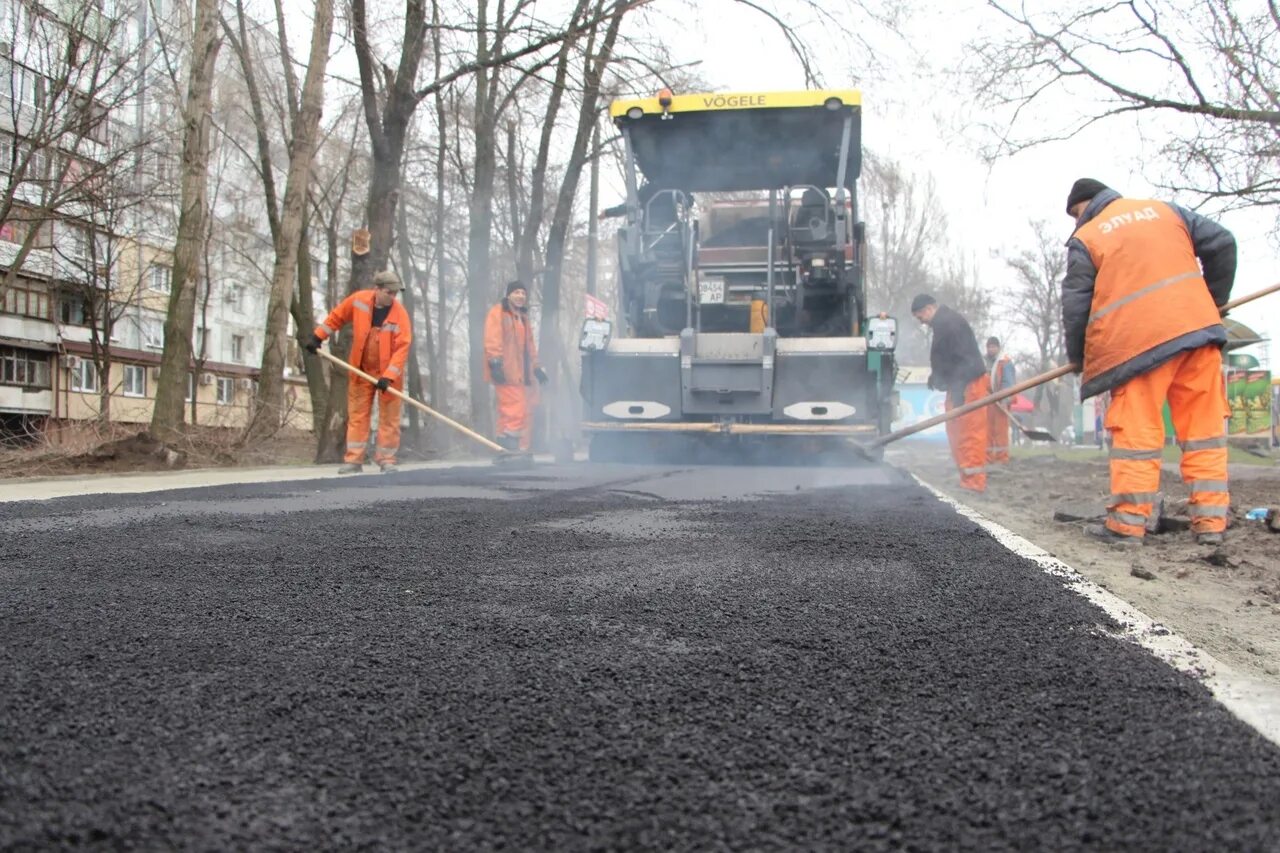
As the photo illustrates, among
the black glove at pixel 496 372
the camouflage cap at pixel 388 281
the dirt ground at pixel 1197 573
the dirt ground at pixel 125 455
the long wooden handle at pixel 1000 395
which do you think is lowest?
the dirt ground at pixel 1197 573

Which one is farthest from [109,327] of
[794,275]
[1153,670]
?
[1153,670]

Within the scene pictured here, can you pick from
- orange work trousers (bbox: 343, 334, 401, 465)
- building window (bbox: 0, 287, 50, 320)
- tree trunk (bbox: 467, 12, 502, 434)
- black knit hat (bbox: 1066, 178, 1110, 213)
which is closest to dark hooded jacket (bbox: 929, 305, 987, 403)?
black knit hat (bbox: 1066, 178, 1110, 213)

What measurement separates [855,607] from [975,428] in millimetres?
5793

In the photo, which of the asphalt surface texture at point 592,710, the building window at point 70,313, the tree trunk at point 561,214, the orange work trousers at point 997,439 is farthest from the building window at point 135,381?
the asphalt surface texture at point 592,710

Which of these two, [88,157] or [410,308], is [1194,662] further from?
[410,308]

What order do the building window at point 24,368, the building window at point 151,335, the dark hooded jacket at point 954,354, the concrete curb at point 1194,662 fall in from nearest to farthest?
the concrete curb at point 1194,662 < the dark hooded jacket at point 954,354 < the building window at point 24,368 < the building window at point 151,335

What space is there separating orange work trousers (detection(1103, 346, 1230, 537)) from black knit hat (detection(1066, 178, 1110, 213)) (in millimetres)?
1007

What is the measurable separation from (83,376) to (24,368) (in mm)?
2288

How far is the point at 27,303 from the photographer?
27125mm

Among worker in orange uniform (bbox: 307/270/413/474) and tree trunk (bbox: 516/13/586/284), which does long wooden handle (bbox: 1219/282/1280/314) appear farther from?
tree trunk (bbox: 516/13/586/284)

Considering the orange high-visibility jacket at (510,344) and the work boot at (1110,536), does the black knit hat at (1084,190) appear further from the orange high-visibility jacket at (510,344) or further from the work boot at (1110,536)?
the orange high-visibility jacket at (510,344)

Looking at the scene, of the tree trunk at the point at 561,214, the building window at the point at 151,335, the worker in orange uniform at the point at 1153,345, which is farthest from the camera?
the building window at the point at 151,335

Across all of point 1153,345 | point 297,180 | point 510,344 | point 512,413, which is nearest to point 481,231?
point 297,180

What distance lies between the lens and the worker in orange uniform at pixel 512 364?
9047 mm
